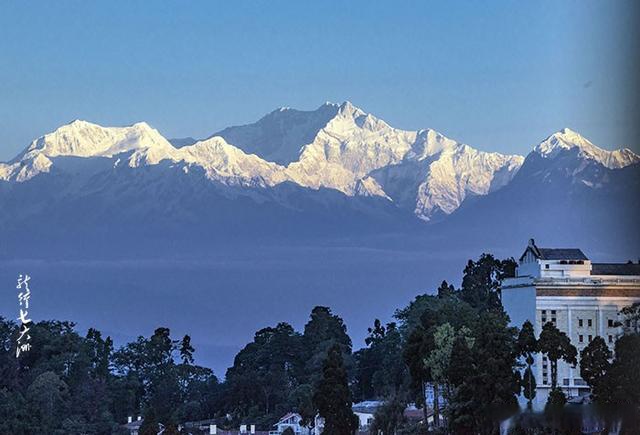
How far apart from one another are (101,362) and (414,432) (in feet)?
117

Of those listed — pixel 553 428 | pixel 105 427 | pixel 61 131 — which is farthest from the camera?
pixel 61 131

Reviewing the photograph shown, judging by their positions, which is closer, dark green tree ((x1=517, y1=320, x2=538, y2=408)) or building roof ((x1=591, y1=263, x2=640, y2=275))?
dark green tree ((x1=517, y1=320, x2=538, y2=408))

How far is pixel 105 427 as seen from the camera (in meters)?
83.5

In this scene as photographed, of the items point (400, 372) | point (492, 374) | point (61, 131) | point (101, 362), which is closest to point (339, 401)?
point (492, 374)

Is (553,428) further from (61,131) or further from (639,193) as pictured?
(61,131)

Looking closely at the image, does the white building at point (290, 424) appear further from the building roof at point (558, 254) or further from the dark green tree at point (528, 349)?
the dark green tree at point (528, 349)

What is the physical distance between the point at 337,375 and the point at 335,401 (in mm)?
1107

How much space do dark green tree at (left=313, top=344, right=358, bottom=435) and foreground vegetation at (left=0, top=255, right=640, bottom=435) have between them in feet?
0.16

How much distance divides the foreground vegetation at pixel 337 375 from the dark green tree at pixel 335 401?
0.16 ft

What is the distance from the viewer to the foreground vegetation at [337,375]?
5044 centimetres

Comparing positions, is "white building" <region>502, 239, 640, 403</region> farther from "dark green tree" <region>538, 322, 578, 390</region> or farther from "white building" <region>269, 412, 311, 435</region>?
"white building" <region>269, 412, 311, 435</region>

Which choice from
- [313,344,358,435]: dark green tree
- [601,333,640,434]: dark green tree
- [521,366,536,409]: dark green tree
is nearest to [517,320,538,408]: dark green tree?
[521,366,536,409]: dark green tree

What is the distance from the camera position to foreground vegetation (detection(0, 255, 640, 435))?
50438mm

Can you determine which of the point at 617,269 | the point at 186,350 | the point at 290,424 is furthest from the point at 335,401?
the point at 186,350
